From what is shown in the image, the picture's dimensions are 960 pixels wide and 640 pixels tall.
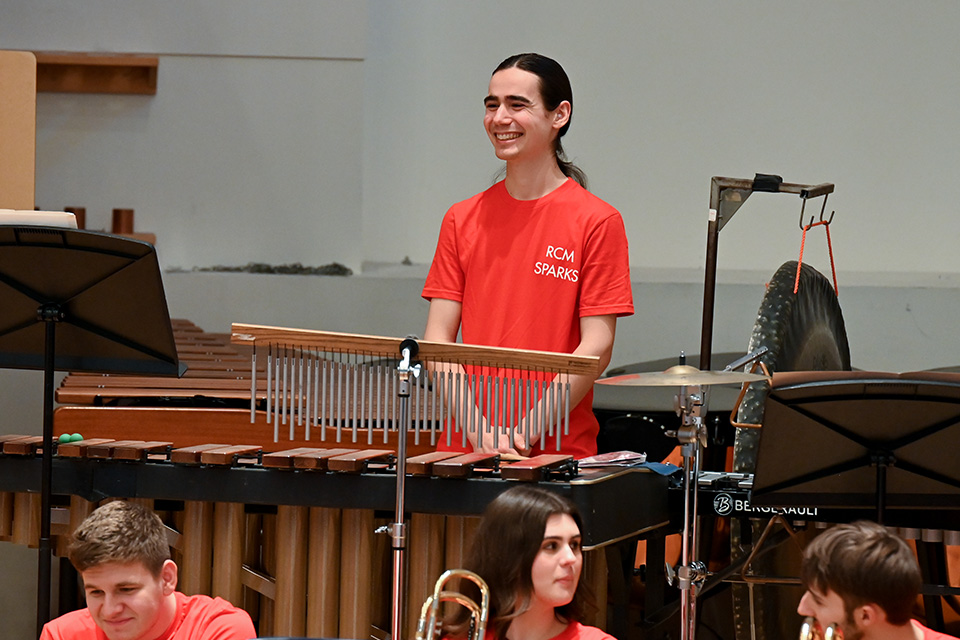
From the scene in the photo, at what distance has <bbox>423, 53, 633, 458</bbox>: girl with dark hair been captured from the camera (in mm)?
3432

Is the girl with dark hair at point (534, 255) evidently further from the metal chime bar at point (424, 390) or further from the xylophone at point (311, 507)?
the xylophone at point (311, 507)

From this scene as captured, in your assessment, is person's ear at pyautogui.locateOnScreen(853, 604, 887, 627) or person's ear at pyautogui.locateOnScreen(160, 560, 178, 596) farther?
person's ear at pyautogui.locateOnScreen(160, 560, 178, 596)

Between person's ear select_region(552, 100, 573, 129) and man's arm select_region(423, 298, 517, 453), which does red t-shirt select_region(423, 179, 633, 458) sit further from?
person's ear select_region(552, 100, 573, 129)

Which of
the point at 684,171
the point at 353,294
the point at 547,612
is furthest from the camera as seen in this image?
the point at 684,171

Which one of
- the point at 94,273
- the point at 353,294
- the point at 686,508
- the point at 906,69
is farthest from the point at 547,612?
the point at 906,69

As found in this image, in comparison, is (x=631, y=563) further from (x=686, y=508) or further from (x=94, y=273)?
(x=94, y=273)

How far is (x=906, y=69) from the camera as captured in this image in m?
6.94

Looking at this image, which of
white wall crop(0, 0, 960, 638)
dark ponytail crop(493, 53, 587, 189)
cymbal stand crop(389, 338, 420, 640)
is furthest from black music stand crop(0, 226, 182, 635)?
white wall crop(0, 0, 960, 638)

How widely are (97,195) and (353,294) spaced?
1.59 meters

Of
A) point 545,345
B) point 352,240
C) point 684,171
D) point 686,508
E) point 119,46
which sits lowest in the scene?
point 686,508

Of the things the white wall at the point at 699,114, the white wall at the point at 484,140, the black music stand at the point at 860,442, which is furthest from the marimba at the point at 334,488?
the white wall at the point at 699,114

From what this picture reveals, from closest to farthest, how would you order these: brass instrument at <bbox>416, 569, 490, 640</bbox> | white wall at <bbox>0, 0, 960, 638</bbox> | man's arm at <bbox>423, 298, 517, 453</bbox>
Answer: brass instrument at <bbox>416, 569, 490, 640</bbox>, man's arm at <bbox>423, 298, 517, 453</bbox>, white wall at <bbox>0, 0, 960, 638</bbox>

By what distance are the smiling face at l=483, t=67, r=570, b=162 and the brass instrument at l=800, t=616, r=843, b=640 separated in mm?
1681

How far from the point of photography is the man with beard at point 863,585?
227 centimetres
